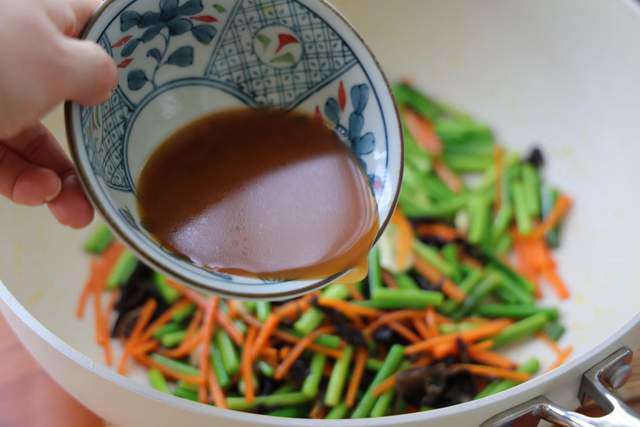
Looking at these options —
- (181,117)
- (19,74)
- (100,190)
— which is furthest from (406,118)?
(19,74)

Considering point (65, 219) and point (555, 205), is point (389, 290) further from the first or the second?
point (65, 219)

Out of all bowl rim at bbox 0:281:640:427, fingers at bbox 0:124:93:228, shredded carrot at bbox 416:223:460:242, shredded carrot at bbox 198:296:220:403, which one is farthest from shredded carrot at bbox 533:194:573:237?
fingers at bbox 0:124:93:228

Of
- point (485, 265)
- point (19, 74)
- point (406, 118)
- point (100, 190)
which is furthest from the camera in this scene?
point (406, 118)

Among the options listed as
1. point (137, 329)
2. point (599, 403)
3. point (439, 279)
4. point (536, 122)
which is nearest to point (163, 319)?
point (137, 329)

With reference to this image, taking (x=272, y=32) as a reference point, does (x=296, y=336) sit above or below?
below

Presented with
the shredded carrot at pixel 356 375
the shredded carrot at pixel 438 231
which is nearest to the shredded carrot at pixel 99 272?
the shredded carrot at pixel 356 375

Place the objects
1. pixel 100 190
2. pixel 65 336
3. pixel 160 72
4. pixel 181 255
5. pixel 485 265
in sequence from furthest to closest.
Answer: pixel 485 265 → pixel 65 336 → pixel 160 72 → pixel 181 255 → pixel 100 190

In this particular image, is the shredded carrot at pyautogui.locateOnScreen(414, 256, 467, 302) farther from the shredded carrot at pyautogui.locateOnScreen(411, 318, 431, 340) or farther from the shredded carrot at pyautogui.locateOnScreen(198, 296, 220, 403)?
the shredded carrot at pyautogui.locateOnScreen(198, 296, 220, 403)

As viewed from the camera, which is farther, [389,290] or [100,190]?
[389,290]
